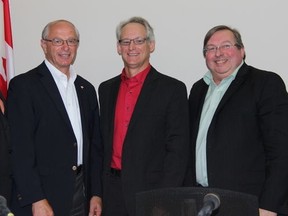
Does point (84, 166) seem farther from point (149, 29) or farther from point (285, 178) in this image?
point (285, 178)

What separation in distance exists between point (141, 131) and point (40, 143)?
1.94ft

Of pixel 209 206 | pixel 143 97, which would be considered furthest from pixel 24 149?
pixel 209 206

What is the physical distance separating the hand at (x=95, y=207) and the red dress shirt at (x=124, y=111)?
12.3 inches

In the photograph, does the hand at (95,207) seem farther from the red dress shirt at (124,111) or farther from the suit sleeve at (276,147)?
the suit sleeve at (276,147)

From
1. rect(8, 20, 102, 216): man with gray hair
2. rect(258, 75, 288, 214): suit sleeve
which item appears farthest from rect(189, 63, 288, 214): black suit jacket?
rect(8, 20, 102, 216): man with gray hair

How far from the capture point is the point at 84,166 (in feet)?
8.96

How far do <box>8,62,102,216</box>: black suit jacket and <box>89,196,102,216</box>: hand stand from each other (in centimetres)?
29

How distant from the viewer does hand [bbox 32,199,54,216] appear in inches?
97.7

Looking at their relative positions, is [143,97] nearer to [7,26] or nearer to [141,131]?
[141,131]

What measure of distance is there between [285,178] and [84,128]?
1.21 meters

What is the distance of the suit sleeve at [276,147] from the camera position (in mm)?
2332

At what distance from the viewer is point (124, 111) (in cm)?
271

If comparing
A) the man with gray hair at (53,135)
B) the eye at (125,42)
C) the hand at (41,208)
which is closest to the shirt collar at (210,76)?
the eye at (125,42)

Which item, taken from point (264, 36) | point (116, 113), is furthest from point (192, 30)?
point (116, 113)
